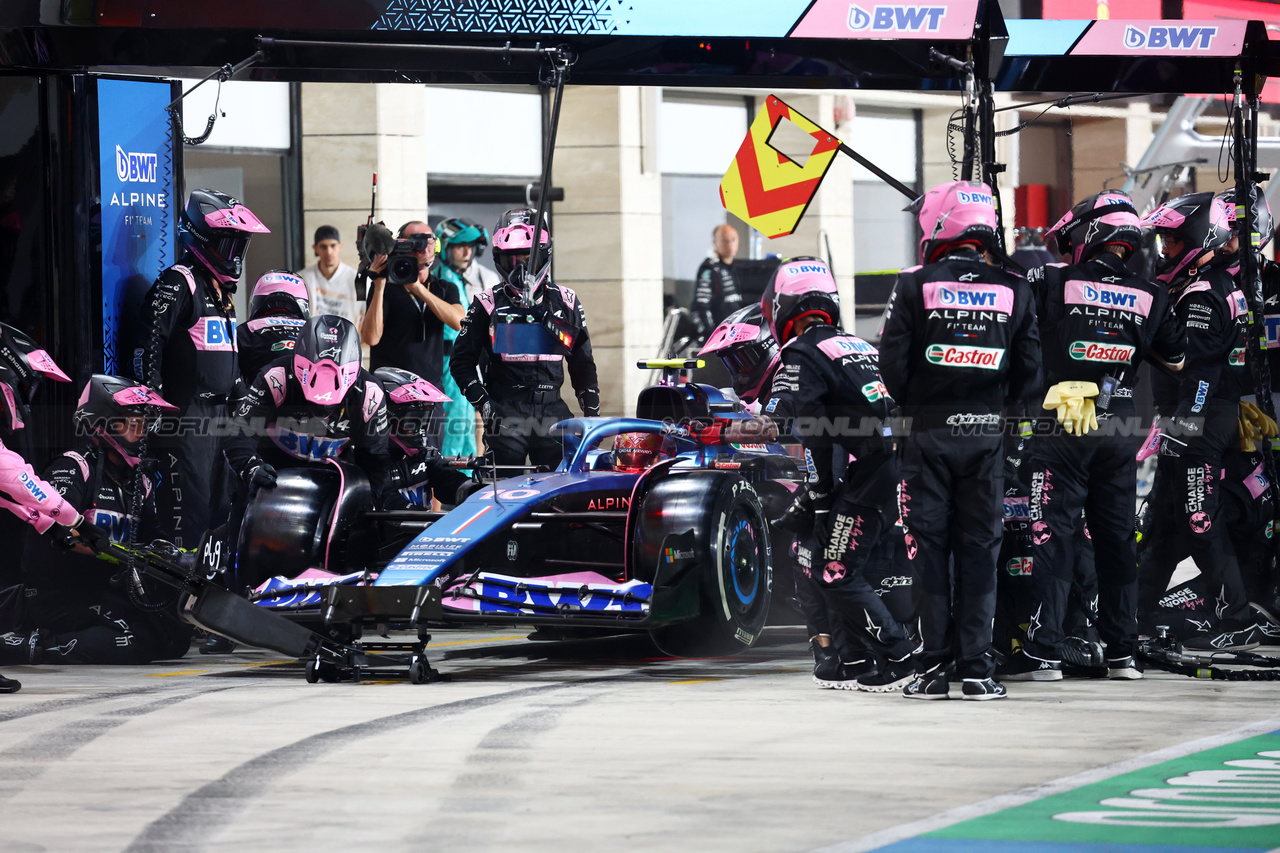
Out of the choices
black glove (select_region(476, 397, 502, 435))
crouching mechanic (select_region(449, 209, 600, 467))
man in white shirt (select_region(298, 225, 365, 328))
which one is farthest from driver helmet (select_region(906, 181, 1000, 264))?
man in white shirt (select_region(298, 225, 365, 328))

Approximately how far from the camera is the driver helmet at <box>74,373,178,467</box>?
9359 mm

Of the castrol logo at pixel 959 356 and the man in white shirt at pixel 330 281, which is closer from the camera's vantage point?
the castrol logo at pixel 959 356

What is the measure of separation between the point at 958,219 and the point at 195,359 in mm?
4272

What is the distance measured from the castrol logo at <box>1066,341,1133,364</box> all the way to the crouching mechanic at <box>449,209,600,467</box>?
3.27 metres

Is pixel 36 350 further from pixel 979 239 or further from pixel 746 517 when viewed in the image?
pixel 979 239

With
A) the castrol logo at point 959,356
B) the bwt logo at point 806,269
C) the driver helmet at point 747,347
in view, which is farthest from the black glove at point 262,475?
the castrol logo at point 959,356

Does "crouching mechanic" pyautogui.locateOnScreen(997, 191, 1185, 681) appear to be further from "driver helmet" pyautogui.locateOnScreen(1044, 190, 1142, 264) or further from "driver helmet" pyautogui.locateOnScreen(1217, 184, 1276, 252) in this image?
"driver helmet" pyautogui.locateOnScreen(1217, 184, 1276, 252)

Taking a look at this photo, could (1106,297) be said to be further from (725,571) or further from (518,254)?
(518,254)

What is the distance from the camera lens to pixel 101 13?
30.3 feet

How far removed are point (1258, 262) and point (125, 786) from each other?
20.4ft

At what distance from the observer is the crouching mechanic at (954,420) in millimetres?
7461

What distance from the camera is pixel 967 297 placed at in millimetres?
7504

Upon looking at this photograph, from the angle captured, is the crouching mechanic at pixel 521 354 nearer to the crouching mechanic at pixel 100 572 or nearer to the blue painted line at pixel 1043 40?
the crouching mechanic at pixel 100 572

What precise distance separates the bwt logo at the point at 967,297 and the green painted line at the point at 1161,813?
2253 millimetres
